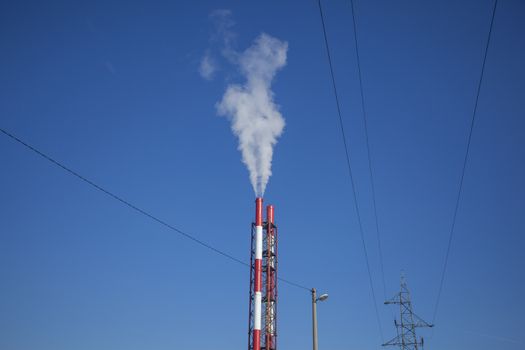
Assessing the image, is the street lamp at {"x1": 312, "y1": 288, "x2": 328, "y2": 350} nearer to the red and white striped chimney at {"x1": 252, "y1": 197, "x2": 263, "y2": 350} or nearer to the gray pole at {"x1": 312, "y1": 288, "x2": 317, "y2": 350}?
the gray pole at {"x1": 312, "y1": 288, "x2": 317, "y2": 350}

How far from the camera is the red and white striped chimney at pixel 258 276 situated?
123 feet

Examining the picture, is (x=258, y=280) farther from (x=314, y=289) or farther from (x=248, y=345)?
(x=314, y=289)

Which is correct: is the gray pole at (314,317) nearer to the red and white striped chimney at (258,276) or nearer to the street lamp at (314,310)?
the street lamp at (314,310)

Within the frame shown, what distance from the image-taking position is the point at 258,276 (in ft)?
129

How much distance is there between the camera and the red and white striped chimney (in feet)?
123

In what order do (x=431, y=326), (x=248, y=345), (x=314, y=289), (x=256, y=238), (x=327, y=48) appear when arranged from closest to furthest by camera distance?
(x=327, y=48)
(x=314, y=289)
(x=248, y=345)
(x=256, y=238)
(x=431, y=326)

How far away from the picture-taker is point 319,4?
1023cm

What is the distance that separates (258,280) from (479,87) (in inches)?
1180

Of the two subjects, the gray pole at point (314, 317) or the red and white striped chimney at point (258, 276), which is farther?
the red and white striped chimney at point (258, 276)

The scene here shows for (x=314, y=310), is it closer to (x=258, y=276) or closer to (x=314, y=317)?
(x=314, y=317)

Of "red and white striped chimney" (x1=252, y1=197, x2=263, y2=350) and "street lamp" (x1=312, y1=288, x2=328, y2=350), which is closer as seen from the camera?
"street lamp" (x1=312, y1=288, x2=328, y2=350)

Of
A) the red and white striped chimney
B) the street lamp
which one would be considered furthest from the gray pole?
the red and white striped chimney

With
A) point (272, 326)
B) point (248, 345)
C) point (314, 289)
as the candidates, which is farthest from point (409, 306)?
point (314, 289)

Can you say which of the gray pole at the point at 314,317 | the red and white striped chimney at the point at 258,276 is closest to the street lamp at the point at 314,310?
the gray pole at the point at 314,317
